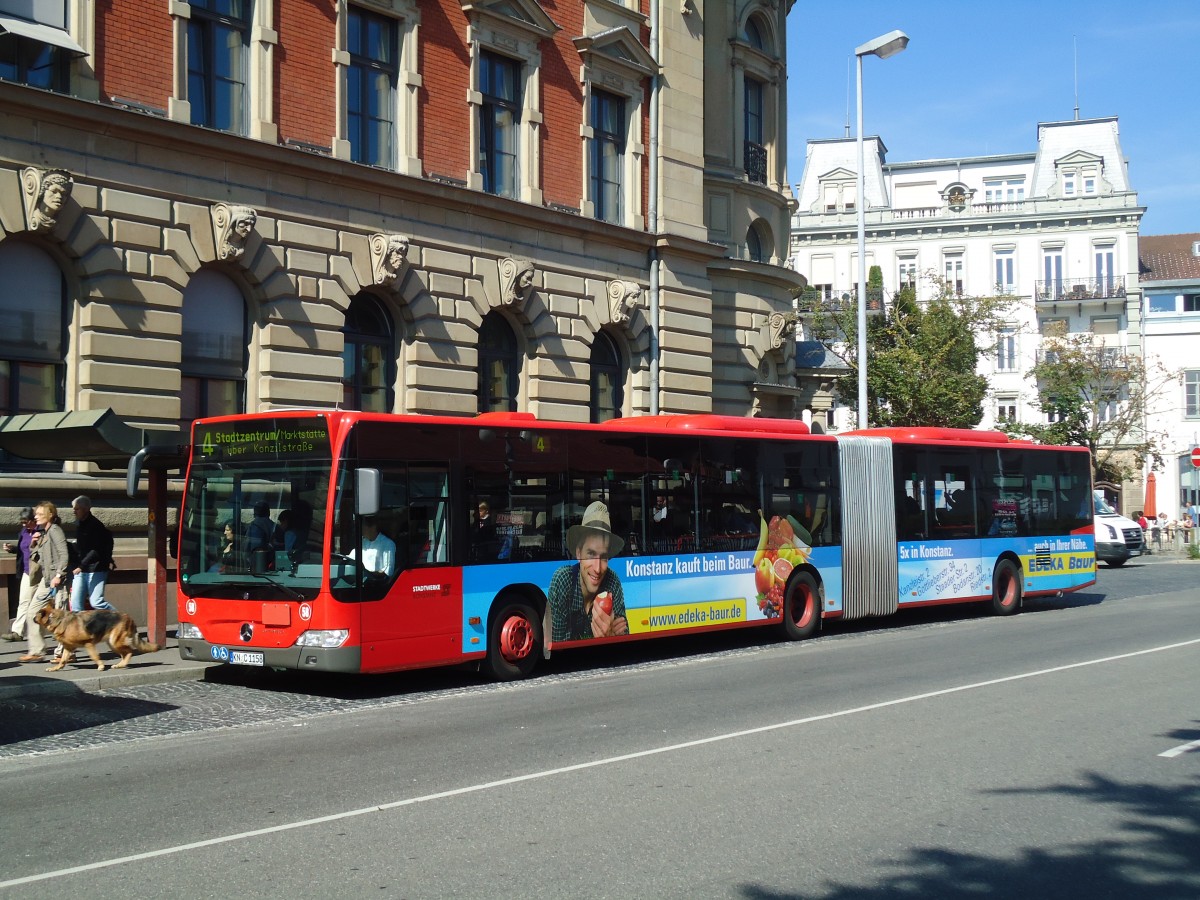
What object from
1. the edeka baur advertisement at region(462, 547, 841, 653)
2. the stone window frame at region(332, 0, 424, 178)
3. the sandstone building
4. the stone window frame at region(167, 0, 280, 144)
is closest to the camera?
the edeka baur advertisement at region(462, 547, 841, 653)

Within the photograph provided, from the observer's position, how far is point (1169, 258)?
72.2 meters

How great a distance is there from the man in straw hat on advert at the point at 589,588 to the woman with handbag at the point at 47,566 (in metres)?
5.62

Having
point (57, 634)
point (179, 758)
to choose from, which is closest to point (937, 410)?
point (57, 634)

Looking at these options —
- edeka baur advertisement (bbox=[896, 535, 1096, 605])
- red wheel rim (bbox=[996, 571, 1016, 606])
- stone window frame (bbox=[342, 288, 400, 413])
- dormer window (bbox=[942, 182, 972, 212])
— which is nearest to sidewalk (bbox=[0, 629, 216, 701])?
stone window frame (bbox=[342, 288, 400, 413])

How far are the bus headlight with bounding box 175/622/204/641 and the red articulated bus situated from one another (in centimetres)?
5

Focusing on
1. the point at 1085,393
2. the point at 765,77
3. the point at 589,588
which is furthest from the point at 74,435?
the point at 1085,393

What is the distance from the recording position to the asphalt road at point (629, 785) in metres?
6.62

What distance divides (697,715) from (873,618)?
39.7 feet

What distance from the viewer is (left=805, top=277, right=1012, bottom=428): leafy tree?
3638 cm

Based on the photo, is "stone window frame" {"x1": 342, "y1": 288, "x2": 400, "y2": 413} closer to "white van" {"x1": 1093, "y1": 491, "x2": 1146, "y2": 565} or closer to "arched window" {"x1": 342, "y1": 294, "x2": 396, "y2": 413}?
"arched window" {"x1": 342, "y1": 294, "x2": 396, "y2": 413}

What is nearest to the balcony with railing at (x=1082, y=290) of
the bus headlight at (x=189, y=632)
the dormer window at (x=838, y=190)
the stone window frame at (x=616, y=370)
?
the dormer window at (x=838, y=190)

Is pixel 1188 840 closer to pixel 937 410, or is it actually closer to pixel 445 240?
pixel 445 240

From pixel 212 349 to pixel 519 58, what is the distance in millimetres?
8588

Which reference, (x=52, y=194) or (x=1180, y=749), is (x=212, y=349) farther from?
(x=1180, y=749)
